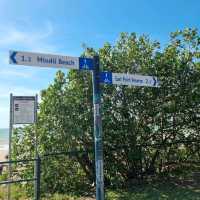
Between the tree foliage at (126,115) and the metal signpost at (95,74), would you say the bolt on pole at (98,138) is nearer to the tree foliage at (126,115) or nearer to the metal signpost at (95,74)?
the metal signpost at (95,74)

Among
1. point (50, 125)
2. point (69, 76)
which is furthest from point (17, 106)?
point (69, 76)

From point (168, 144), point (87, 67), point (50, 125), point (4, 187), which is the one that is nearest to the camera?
point (87, 67)

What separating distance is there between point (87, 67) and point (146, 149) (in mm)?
4979

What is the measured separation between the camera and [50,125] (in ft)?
32.9

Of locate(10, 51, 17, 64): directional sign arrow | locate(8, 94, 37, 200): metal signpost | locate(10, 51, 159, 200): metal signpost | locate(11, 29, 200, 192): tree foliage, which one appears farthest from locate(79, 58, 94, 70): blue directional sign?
locate(11, 29, 200, 192): tree foliage

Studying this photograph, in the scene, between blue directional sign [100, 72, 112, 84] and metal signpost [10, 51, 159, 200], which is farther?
blue directional sign [100, 72, 112, 84]

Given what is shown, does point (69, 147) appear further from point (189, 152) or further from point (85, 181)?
point (189, 152)

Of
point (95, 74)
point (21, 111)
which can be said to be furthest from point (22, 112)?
point (95, 74)

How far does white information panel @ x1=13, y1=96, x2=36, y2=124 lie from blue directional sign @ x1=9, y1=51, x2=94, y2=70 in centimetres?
285

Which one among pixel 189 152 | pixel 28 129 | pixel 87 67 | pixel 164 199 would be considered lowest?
pixel 164 199

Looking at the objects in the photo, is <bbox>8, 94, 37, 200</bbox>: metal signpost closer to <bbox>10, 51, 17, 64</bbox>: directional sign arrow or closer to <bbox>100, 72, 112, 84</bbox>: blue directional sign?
<bbox>100, 72, 112, 84</bbox>: blue directional sign

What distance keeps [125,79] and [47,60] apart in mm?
1507

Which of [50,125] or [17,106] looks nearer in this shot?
[17,106]

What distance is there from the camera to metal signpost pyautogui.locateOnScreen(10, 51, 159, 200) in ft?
18.9
